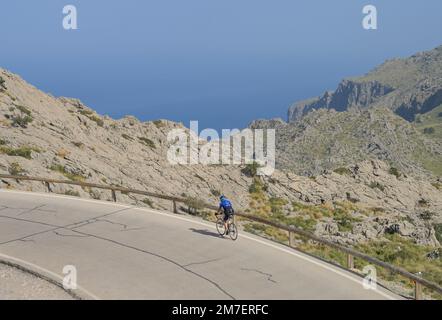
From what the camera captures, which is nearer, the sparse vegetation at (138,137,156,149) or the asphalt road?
the asphalt road

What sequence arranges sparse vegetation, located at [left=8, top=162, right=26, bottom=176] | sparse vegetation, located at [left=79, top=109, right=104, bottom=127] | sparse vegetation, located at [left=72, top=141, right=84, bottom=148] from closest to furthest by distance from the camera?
1. sparse vegetation, located at [left=8, top=162, right=26, bottom=176]
2. sparse vegetation, located at [left=72, top=141, right=84, bottom=148]
3. sparse vegetation, located at [left=79, top=109, right=104, bottom=127]

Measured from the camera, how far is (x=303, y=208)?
38438 mm

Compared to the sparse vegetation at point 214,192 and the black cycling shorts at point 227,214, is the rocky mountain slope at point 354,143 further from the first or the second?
the black cycling shorts at point 227,214

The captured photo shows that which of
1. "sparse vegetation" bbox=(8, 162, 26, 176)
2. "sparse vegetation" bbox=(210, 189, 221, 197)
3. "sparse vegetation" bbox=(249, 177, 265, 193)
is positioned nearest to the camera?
"sparse vegetation" bbox=(8, 162, 26, 176)

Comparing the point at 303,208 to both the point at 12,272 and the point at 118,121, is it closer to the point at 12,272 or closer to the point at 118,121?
the point at 118,121

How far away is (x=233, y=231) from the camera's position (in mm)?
16484

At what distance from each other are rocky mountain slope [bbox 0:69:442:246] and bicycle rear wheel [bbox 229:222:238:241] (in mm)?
9951

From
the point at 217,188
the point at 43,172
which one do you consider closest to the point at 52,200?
the point at 43,172

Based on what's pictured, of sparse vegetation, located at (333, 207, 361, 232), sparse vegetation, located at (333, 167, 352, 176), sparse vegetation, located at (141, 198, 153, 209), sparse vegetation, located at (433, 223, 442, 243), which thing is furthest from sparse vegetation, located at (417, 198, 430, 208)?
sparse vegetation, located at (141, 198, 153, 209)

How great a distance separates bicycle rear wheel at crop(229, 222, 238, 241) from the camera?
1645cm

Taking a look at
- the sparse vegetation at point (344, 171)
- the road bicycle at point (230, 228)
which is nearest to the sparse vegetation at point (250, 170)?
the sparse vegetation at point (344, 171)

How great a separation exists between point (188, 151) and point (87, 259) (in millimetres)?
31404

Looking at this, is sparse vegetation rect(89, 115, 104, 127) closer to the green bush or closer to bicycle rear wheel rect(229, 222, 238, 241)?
the green bush

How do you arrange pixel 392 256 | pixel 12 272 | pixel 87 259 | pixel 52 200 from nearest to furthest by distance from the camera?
pixel 12 272
pixel 87 259
pixel 52 200
pixel 392 256
